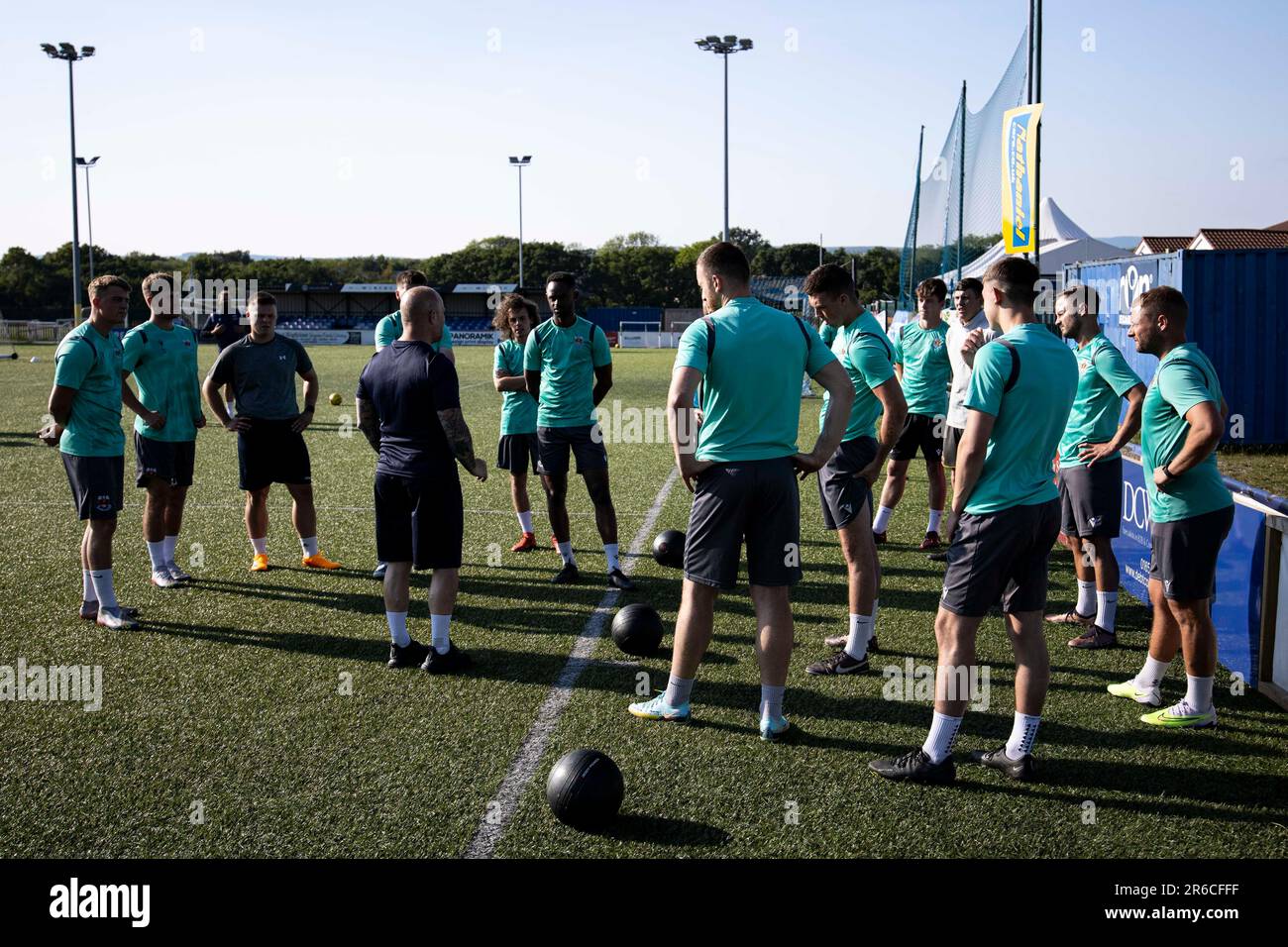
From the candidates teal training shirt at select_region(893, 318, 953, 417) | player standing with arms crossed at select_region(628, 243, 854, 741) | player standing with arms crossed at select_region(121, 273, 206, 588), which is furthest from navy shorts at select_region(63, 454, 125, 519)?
teal training shirt at select_region(893, 318, 953, 417)

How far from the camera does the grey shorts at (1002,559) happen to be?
4129mm

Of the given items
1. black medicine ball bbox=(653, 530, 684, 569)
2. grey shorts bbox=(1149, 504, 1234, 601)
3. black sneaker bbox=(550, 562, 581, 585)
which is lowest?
black sneaker bbox=(550, 562, 581, 585)

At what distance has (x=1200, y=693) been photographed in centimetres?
495

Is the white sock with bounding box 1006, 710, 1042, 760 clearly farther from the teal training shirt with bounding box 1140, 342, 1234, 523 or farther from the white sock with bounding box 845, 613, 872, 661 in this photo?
the white sock with bounding box 845, 613, 872, 661

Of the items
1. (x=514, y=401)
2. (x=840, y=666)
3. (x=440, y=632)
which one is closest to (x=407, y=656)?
(x=440, y=632)

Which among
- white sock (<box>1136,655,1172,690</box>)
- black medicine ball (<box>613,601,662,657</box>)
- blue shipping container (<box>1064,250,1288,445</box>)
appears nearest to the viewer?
white sock (<box>1136,655,1172,690</box>)

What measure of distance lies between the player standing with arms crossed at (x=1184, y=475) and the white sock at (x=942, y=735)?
131cm

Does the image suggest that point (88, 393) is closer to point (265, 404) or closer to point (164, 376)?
point (164, 376)

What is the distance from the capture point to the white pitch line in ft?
12.9

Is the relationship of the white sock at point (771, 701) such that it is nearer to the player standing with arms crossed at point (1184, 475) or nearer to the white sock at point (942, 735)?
the white sock at point (942, 735)

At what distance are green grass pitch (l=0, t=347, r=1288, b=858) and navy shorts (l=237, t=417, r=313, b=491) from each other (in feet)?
2.46

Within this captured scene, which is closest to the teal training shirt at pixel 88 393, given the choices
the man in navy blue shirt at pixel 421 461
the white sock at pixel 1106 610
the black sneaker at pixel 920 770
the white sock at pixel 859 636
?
the man in navy blue shirt at pixel 421 461

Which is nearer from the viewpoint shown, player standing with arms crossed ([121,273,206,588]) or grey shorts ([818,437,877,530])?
grey shorts ([818,437,877,530])
